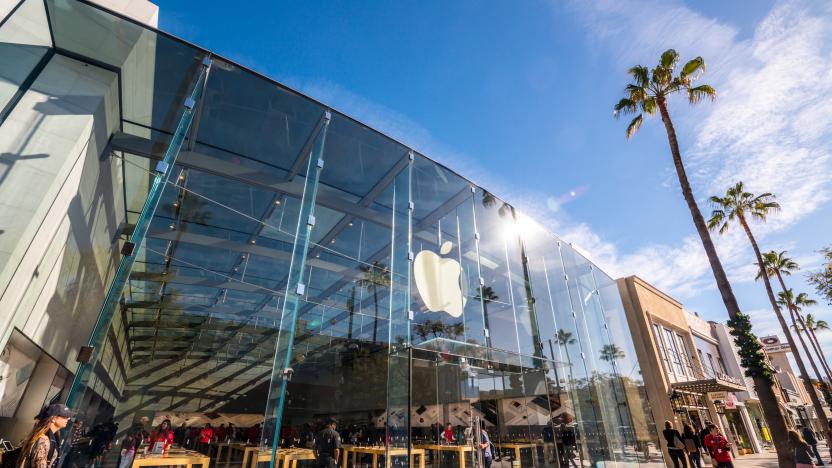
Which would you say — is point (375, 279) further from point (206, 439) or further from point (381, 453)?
point (206, 439)

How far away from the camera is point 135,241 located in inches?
216

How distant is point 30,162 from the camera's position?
512cm

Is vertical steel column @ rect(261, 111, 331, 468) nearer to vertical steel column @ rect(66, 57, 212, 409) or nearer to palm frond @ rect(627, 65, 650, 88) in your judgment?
vertical steel column @ rect(66, 57, 212, 409)

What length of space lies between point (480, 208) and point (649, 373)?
1479 centimetres

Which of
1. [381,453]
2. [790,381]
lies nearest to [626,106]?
[381,453]

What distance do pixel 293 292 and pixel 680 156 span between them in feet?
44.6

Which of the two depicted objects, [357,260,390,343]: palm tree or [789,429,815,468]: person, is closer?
[789,429,815,468]: person

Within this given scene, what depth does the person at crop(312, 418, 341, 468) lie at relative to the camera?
7672 millimetres

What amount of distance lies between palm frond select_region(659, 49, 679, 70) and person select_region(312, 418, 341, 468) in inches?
639

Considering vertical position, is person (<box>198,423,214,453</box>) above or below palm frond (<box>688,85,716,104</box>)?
below

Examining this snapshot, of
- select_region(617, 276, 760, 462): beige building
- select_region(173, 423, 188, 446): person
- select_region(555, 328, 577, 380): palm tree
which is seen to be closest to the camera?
select_region(555, 328, 577, 380): palm tree

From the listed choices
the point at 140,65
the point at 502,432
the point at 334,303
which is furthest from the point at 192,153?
the point at 502,432

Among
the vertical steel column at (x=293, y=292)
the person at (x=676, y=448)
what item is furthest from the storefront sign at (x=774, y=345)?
the vertical steel column at (x=293, y=292)

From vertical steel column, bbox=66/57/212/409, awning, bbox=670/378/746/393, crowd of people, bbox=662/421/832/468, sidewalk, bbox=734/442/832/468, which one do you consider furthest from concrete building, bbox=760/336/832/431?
vertical steel column, bbox=66/57/212/409
